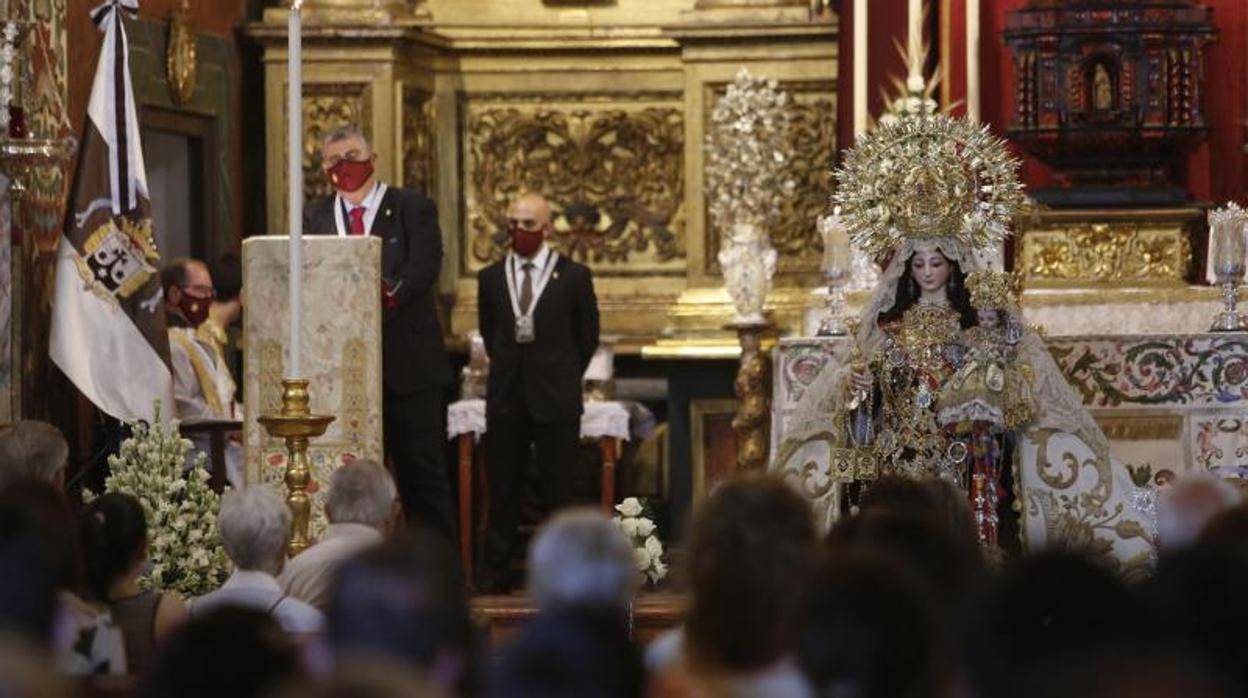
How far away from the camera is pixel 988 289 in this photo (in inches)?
355

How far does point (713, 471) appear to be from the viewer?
12617 millimetres

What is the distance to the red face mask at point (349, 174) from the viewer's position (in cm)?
1030

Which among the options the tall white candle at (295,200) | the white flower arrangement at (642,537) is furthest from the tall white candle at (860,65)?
the tall white candle at (295,200)

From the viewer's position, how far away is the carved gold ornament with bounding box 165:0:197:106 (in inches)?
488

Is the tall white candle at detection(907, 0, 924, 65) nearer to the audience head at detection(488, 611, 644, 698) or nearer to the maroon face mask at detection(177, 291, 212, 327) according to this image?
the maroon face mask at detection(177, 291, 212, 327)

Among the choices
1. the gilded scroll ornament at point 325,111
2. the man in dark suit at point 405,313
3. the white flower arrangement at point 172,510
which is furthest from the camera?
the gilded scroll ornament at point 325,111

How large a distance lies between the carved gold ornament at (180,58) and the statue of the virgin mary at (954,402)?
13.0ft

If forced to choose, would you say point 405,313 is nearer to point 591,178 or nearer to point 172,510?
point 172,510

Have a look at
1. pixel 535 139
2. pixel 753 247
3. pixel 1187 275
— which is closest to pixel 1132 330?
pixel 1187 275

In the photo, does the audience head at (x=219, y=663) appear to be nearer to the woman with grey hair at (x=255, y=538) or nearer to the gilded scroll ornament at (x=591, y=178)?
the woman with grey hair at (x=255, y=538)

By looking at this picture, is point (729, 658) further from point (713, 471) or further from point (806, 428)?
point (713, 471)

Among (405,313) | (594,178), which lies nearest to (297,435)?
(405,313)

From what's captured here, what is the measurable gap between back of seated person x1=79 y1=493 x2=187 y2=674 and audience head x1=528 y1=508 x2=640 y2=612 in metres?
1.44

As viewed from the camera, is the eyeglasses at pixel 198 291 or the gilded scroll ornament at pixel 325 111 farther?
the gilded scroll ornament at pixel 325 111
